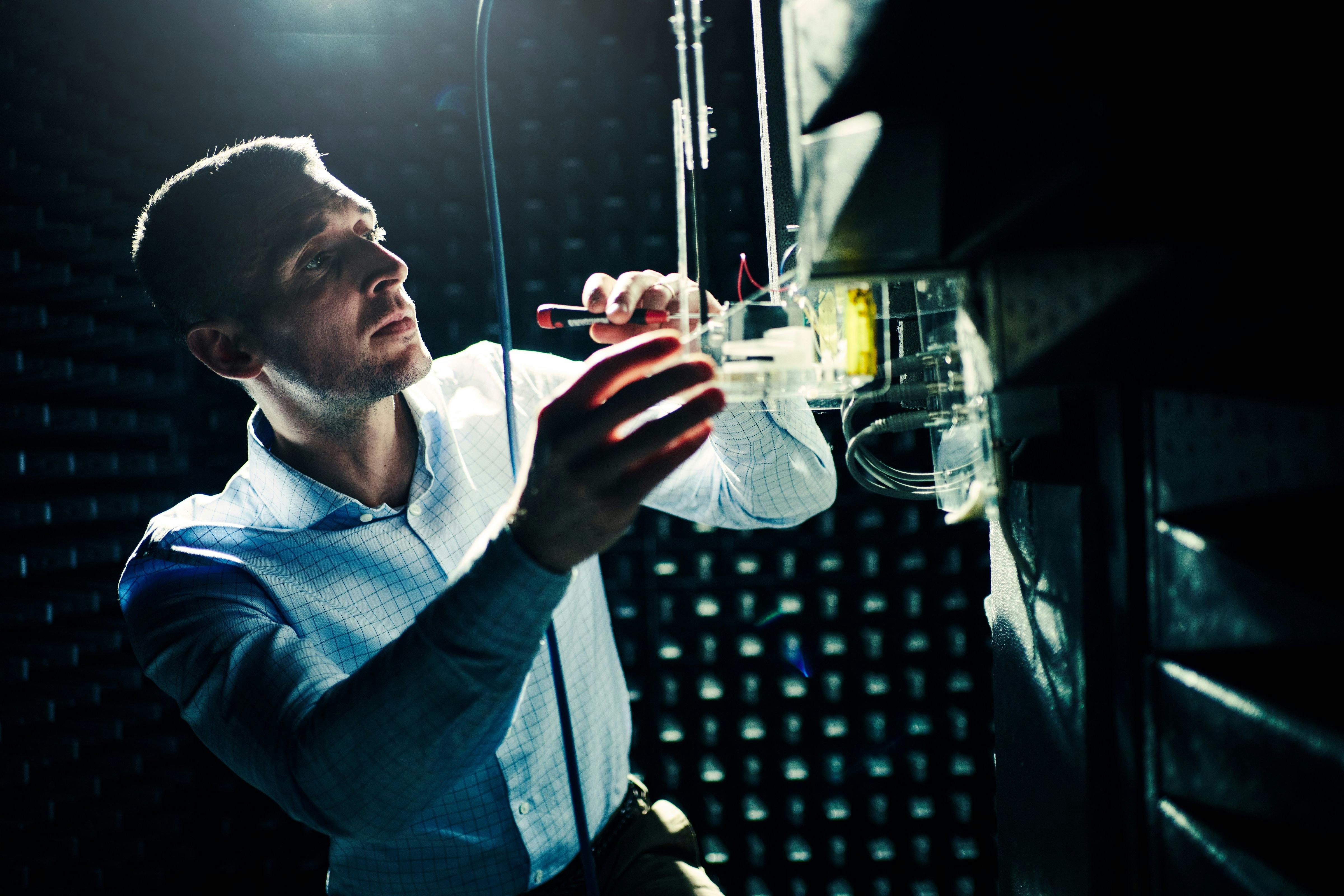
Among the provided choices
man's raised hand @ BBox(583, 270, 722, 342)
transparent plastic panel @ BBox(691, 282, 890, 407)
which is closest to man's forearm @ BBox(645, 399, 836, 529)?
man's raised hand @ BBox(583, 270, 722, 342)

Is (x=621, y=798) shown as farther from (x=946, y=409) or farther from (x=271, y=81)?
(x=271, y=81)

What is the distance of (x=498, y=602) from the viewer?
1.79 ft

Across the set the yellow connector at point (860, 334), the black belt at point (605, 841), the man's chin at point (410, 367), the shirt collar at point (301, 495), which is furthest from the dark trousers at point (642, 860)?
the yellow connector at point (860, 334)

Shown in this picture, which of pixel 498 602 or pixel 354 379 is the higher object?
pixel 354 379

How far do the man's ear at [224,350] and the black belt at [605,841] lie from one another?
899 millimetres

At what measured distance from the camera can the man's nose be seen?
1.10m

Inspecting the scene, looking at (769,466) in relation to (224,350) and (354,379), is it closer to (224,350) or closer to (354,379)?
(354,379)

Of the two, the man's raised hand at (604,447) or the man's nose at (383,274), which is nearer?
the man's raised hand at (604,447)

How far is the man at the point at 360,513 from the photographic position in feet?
2.93

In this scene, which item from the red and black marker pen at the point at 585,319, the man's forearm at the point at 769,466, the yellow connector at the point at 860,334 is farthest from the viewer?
the man's forearm at the point at 769,466

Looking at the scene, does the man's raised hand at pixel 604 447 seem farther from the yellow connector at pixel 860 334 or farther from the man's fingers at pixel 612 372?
the yellow connector at pixel 860 334

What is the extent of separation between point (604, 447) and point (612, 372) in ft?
0.18

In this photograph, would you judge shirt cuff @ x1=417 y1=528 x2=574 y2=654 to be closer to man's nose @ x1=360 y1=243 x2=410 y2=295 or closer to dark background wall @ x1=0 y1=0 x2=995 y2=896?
man's nose @ x1=360 y1=243 x2=410 y2=295

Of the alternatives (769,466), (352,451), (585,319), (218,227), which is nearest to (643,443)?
(585,319)
